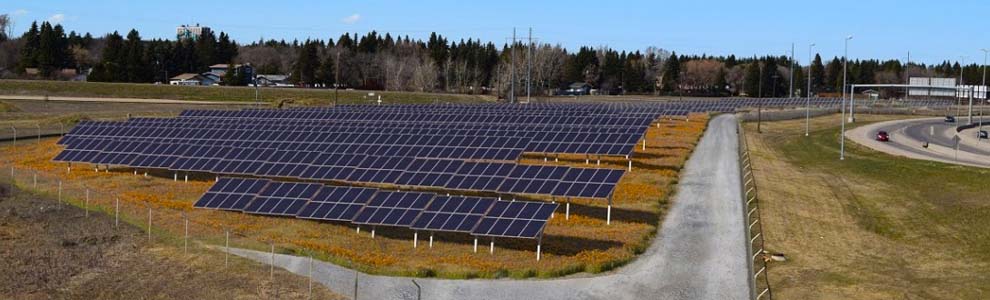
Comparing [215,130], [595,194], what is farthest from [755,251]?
[215,130]

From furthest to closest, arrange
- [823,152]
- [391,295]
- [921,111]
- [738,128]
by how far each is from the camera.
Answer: [921,111] < [738,128] < [823,152] < [391,295]

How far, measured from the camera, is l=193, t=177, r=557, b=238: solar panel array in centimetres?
3559

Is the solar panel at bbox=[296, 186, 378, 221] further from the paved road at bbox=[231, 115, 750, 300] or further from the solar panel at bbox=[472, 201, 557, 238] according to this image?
the solar panel at bbox=[472, 201, 557, 238]

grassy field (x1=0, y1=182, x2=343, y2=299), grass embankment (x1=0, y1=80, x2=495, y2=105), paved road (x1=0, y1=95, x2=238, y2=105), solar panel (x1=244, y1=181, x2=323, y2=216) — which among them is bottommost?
grassy field (x1=0, y1=182, x2=343, y2=299)

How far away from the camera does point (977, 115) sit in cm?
14938

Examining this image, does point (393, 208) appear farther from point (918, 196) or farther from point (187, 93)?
point (187, 93)

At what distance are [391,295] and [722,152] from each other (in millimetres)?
46606

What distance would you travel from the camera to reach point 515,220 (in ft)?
116

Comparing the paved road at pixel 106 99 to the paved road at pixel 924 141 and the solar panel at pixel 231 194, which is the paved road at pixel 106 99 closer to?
the paved road at pixel 924 141

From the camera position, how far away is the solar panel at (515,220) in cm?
3466

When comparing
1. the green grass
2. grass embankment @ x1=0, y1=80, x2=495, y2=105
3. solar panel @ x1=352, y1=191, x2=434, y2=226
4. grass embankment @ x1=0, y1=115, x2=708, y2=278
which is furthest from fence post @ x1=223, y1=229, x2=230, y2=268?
grass embankment @ x1=0, y1=80, x2=495, y2=105

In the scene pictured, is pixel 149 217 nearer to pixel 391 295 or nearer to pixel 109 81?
pixel 391 295

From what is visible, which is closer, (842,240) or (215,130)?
(842,240)

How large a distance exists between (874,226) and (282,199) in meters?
25.9
